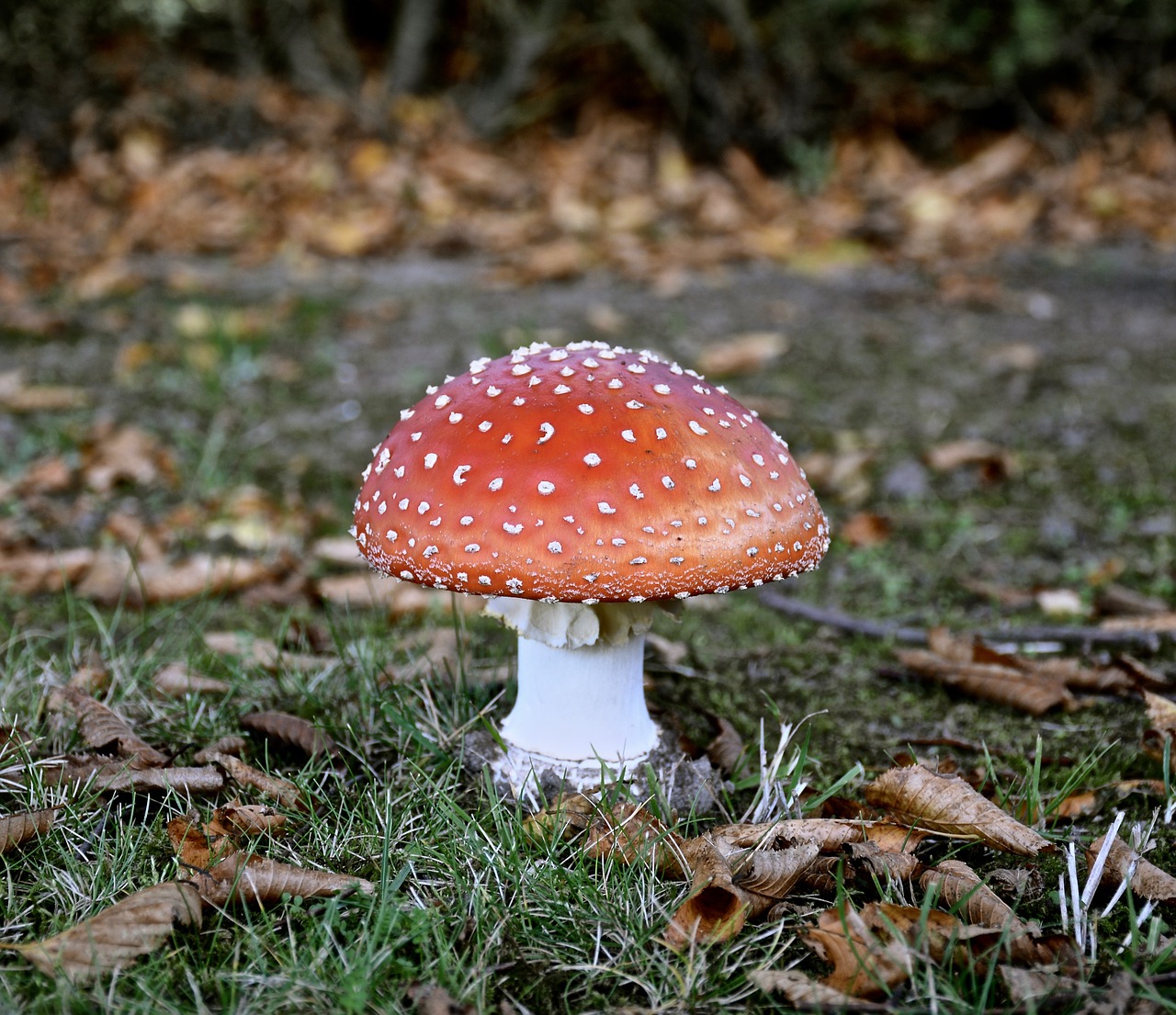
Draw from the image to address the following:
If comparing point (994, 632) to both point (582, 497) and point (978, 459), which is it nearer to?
point (978, 459)

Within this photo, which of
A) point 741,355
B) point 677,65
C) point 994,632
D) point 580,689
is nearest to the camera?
point 580,689

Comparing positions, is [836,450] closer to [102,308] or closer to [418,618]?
[418,618]

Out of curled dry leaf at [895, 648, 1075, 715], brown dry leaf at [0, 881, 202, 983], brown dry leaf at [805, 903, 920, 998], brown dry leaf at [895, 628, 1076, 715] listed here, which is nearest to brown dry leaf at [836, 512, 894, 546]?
brown dry leaf at [895, 628, 1076, 715]

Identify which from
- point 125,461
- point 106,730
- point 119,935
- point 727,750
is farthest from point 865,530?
Result: point 125,461

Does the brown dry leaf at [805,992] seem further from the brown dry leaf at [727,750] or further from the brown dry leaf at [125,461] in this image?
the brown dry leaf at [125,461]

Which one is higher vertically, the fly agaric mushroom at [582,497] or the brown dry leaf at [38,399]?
the fly agaric mushroom at [582,497]

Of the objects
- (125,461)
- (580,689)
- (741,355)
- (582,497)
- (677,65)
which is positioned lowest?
(125,461)

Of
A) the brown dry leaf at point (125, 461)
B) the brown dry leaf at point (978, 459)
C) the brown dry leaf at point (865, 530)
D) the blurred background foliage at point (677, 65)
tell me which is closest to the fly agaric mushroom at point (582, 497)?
the brown dry leaf at point (865, 530)
